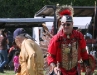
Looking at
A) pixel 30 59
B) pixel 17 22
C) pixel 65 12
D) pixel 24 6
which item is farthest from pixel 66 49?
pixel 24 6

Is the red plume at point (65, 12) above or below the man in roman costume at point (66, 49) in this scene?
above

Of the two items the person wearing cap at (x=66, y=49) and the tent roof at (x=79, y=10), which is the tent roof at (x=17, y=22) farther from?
the person wearing cap at (x=66, y=49)

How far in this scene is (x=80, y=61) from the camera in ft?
22.1

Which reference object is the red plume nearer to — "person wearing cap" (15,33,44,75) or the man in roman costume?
the man in roman costume

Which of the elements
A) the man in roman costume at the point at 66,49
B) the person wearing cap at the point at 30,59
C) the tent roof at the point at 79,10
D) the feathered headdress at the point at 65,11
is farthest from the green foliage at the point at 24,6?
the person wearing cap at the point at 30,59

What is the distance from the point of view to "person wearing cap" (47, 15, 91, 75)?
6.35 m

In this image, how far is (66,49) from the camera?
644cm

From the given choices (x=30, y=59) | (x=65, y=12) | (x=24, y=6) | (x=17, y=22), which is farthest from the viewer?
(x=24, y=6)

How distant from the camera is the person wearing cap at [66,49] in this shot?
6.35m

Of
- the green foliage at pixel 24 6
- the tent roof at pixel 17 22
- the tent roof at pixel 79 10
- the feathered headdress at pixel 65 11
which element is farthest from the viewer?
the green foliage at pixel 24 6

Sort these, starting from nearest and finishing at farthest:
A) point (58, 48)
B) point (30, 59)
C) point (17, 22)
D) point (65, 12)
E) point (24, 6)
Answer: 1. point (30, 59)
2. point (58, 48)
3. point (65, 12)
4. point (17, 22)
5. point (24, 6)

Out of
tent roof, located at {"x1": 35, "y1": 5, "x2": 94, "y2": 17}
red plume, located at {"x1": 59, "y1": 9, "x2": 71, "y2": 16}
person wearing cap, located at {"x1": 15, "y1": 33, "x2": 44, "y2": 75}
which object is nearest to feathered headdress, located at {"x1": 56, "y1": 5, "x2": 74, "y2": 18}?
red plume, located at {"x1": 59, "y1": 9, "x2": 71, "y2": 16}

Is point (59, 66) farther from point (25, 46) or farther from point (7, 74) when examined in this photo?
point (7, 74)

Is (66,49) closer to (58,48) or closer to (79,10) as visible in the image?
(58,48)
